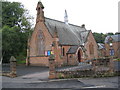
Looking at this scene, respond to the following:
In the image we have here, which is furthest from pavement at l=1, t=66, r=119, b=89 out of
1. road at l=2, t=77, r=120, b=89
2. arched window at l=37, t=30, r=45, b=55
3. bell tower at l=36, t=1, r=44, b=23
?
bell tower at l=36, t=1, r=44, b=23

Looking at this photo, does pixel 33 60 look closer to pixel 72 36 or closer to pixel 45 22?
pixel 45 22

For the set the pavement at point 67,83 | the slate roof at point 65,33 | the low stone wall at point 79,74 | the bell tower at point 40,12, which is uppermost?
the bell tower at point 40,12

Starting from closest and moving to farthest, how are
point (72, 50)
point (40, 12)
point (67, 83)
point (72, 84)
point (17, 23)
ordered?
1. point (72, 84)
2. point (67, 83)
3. point (40, 12)
4. point (72, 50)
5. point (17, 23)

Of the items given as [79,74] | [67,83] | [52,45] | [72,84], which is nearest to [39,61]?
[52,45]

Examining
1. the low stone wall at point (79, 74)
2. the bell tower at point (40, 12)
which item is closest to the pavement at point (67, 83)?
the low stone wall at point (79, 74)

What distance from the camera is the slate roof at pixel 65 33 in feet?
104

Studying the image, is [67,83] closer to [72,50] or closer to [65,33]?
[72,50]

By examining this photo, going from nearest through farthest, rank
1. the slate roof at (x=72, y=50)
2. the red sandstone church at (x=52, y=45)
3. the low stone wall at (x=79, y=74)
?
the low stone wall at (x=79, y=74), the red sandstone church at (x=52, y=45), the slate roof at (x=72, y=50)

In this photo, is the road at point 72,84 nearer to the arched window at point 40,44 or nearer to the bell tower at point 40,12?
the arched window at point 40,44

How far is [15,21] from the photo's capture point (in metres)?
47.7

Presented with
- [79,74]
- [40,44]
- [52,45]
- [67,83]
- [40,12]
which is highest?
[40,12]

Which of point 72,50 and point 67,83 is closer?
point 67,83

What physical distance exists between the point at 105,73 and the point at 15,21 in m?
40.0

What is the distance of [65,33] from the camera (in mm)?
35000
